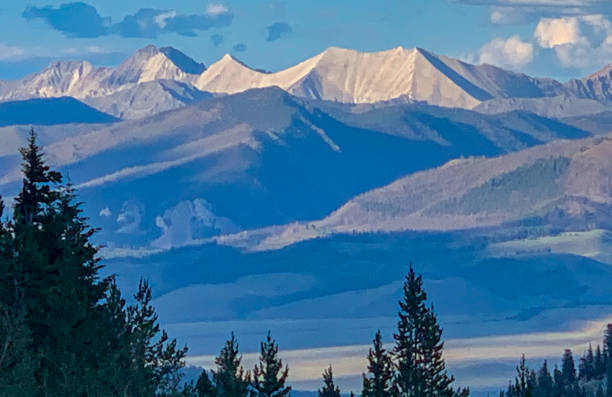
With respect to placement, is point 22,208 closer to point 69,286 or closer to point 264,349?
point 69,286

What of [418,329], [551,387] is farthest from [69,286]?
[551,387]

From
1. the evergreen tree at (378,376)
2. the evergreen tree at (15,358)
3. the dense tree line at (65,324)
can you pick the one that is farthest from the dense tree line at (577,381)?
the evergreen tree at (15,358)

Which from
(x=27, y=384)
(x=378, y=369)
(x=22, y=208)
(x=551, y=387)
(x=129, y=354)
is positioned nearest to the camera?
(x=27, y=384)

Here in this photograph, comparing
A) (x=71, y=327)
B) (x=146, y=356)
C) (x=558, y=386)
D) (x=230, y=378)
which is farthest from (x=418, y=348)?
(x=558, y=386)

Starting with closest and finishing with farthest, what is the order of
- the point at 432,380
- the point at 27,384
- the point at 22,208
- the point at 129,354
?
the point at 27,384 < the point at 129,354 < the point at 22,208 < the point at 432,380

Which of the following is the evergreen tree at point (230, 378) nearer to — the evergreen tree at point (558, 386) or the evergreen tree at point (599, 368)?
the evergreen tree at point (558, 386)

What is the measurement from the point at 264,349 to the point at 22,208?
48.2ft

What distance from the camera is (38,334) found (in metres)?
40.5

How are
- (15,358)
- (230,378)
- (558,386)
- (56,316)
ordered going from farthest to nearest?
(558,386) → (230,378) → (56,316) → (15,358)

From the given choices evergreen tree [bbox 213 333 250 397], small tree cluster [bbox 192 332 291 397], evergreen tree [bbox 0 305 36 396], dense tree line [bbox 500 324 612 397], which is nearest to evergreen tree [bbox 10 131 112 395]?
evergreen tree [bbox 0 305 36 396]

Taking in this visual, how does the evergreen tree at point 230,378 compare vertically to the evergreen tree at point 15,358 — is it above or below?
above

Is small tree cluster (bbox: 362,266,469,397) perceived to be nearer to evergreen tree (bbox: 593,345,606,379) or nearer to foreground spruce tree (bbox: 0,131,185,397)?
foreground spruce tree (bbox: 0,131,185,397)

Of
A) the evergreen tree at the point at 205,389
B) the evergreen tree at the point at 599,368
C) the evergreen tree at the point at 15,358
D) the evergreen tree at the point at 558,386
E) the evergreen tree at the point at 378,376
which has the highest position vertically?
the evergreen tree at the point at 599,368

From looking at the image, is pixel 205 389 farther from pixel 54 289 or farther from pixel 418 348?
pixel 54 289
